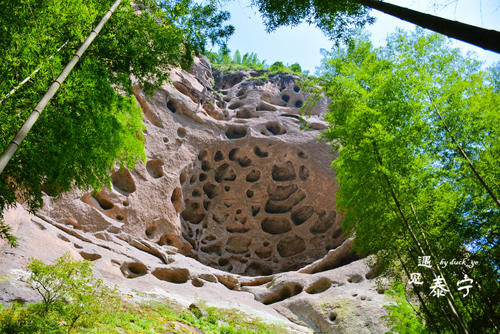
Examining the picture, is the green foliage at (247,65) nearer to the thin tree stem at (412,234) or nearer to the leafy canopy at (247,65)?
the leafy canopy at (247,65)

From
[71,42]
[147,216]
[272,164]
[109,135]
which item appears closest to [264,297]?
[147,216]

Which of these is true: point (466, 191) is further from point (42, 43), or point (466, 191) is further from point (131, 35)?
point (42, 43)

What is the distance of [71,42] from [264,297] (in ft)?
31.8

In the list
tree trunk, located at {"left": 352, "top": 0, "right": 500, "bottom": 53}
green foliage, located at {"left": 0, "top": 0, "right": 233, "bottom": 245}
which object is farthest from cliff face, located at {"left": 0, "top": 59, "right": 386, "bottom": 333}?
tree trunk, located at {"left": 352, "top": 0, "right": 500, "bottom": 53}

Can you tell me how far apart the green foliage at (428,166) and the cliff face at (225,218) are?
3.95 metres

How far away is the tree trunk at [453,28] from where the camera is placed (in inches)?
61.6

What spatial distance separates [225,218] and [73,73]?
525 inches

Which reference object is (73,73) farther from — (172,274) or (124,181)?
(124,181)

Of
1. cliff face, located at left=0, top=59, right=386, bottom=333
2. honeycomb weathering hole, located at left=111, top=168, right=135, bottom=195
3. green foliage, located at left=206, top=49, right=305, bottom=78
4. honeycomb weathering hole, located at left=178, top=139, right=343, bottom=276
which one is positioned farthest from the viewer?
green foliage, located at left=206, top=49, right=305, bottom=78

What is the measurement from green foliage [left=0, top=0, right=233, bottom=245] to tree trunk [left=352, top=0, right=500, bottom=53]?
9.61 feet

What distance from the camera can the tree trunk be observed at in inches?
61.6

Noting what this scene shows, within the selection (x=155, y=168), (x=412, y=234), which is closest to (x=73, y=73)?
(x=412, y=234)

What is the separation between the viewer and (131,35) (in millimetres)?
4211

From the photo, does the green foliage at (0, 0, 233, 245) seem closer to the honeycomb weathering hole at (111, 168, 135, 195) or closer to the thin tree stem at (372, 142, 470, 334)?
the thin tree stem at (372, 142, 470, 334)
